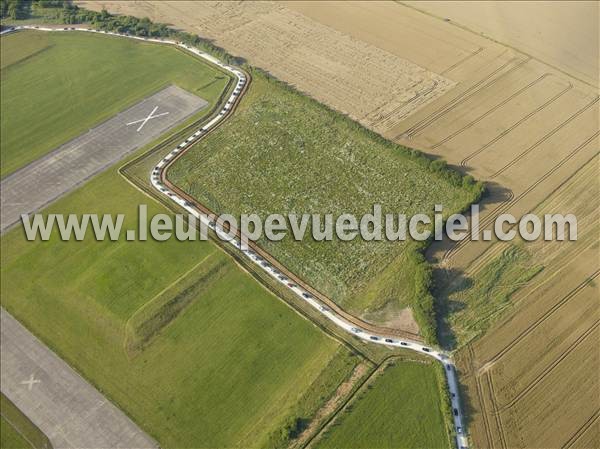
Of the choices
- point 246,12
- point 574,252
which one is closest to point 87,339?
point 574,252

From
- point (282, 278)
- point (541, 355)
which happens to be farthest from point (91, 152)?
point (541, 355)

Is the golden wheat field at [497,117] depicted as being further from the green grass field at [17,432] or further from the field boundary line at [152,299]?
the green grass field at [17,432]

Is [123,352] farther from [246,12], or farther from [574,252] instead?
[246,12]

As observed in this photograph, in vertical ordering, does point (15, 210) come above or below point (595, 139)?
below

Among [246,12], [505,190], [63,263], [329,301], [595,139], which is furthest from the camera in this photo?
[246,12]

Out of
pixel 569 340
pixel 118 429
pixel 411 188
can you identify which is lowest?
pixel 118 429
